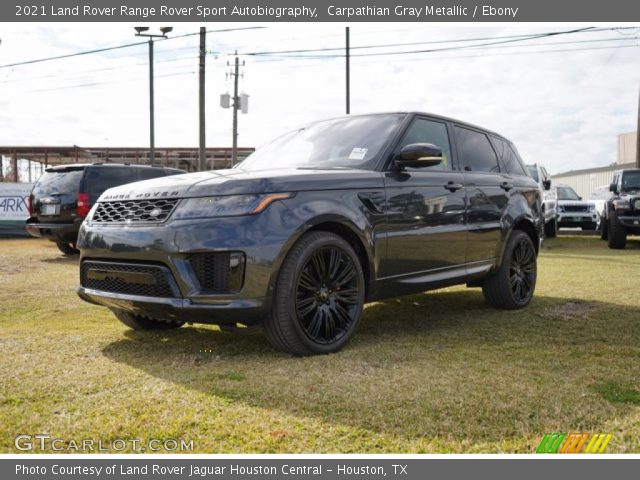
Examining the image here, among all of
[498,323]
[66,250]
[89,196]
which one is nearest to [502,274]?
[498,323]

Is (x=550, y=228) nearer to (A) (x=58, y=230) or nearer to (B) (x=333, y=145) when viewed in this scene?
(A) (x=58, y=230)

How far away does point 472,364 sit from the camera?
3.95 meters

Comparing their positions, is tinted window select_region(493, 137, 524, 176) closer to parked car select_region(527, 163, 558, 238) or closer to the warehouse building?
parked car select_region(527, 163, 558, 238)

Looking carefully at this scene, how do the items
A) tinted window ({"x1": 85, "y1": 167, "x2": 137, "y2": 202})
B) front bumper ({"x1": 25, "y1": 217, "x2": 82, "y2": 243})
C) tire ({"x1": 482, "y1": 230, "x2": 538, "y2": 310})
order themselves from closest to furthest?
tire ({"x1": 482, "y1": 230, "x2": 538, "y2": 310}) → front bumper ({"x1": 25, "y1": 217, "x2": 82, "y2": 243}) → tinted window ({"x1": 85, "y1": 167, "x2": 137, "y2": 202})

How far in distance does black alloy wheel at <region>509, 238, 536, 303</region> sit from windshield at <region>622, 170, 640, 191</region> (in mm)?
9547

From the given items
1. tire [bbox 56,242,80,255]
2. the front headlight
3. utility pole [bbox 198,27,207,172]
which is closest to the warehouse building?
utility pole [bbox 198,27,207,172]

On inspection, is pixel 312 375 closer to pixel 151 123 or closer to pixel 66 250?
pixel 66 250

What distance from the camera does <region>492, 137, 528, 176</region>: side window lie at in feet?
20.7

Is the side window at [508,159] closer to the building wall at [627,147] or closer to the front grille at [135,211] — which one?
the front grille at [135,211]

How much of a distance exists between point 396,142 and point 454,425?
2442 mm

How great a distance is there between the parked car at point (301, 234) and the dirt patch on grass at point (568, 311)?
0.84 m

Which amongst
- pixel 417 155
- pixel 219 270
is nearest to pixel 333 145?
pixel 417 155

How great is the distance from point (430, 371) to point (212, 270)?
1.44 metres

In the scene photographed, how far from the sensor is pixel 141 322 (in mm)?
4789
